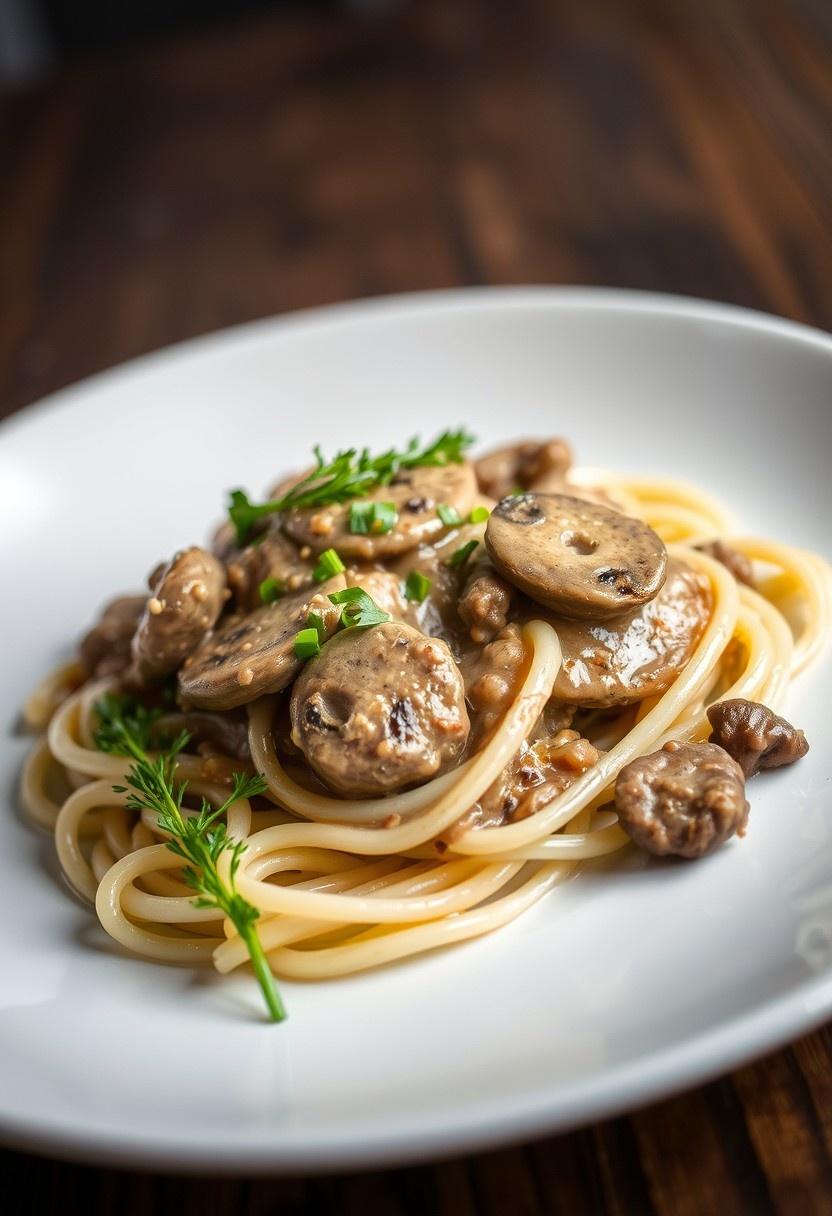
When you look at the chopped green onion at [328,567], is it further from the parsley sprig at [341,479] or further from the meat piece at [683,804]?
the meat piece at [683,804]

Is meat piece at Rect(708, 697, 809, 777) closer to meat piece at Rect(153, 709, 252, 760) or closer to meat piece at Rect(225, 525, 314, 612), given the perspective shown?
meat piece at Rect(225, 525, 314, 612)

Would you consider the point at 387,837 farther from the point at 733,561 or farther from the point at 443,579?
the point at 733,561

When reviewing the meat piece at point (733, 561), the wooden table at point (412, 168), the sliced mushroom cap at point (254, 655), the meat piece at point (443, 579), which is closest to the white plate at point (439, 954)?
the meat piece at point (733, 561)

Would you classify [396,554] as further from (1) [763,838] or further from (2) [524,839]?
(1) [763,838]

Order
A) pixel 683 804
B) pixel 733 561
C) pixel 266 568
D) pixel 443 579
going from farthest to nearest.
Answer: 1. pixel 733 561
2. pixel 266 568
3. pixel 443 579
4. pixel 683 804

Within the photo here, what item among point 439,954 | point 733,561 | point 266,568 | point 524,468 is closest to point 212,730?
point 266,568

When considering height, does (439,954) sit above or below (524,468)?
below

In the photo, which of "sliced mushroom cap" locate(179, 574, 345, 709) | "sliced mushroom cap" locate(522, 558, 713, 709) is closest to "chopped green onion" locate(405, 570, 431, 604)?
"sliced mushroom cap" locate(179, 574, 345, 709)
